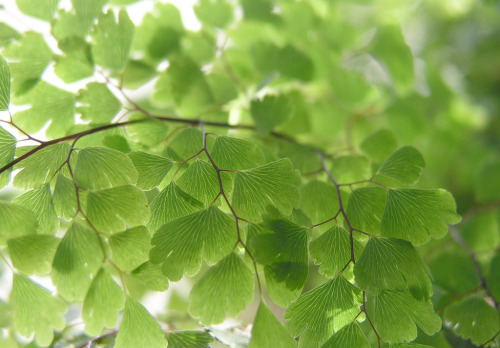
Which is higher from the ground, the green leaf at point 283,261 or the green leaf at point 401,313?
the green leaf at point 283,261

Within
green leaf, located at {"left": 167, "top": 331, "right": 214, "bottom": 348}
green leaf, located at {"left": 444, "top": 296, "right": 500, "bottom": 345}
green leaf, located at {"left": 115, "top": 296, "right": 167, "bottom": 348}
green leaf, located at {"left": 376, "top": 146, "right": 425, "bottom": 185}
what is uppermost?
green leaf, located at {"left": 376, "top": 146, "right": 425, "bottom": 185}

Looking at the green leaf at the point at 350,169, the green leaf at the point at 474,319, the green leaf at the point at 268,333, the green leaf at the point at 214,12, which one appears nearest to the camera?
the green leaf at the point at 268,333

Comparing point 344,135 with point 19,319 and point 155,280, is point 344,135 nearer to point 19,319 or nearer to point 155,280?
point 155,280

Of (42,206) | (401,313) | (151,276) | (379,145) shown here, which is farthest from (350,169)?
(42,206)

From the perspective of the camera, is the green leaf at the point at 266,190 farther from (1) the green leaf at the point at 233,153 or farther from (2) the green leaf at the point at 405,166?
(2) the green leaf at the point at 405,166

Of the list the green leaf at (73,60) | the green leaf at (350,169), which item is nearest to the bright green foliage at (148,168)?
the green leaf at (73,60)

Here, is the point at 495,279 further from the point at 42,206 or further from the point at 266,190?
the point at 42,206

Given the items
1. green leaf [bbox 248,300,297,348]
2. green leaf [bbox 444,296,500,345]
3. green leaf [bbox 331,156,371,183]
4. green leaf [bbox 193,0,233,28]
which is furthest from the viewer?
green leaf [bbox 193,0,233,28]

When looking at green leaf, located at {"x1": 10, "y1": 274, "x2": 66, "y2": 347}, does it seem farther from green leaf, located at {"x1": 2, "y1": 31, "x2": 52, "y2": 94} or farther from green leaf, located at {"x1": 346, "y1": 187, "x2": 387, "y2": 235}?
green leaf, located at {"x1": 346, "y1": 187, "x2": 387, "y2": 235}

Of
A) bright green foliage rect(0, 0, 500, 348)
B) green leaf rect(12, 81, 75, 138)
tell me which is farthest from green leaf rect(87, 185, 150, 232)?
green leaf rect(12, 81, 75, 138)
